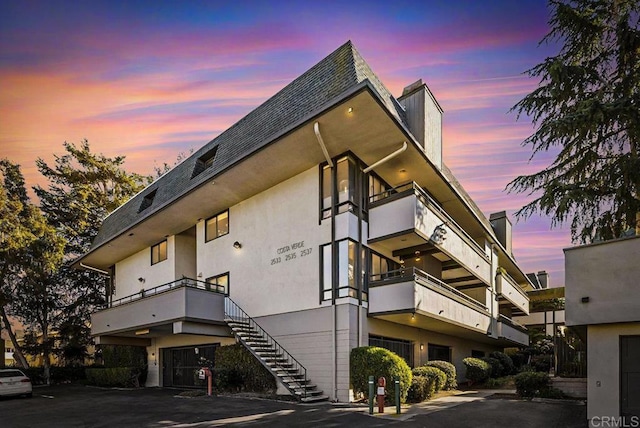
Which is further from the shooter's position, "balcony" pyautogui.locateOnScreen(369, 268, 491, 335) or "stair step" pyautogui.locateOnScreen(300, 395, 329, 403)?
"balcony" pyautogui.locateOnScreen(369, 268, 491, 335)

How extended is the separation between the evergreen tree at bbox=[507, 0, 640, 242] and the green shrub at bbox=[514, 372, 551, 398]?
4.85m

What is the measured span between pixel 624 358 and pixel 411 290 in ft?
23.9

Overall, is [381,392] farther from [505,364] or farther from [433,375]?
[505,364]

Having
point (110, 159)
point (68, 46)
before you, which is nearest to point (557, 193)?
point (68, 46)

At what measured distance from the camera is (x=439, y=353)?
79.2 ft

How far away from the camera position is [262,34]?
539 inches

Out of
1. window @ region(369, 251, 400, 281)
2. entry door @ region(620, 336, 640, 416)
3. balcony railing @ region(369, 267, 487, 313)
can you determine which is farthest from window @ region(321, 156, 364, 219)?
entry door @ region(620, 336, 640, 416)

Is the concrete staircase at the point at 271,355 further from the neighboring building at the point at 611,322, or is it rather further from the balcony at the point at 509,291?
the balcony at the point at 509,291

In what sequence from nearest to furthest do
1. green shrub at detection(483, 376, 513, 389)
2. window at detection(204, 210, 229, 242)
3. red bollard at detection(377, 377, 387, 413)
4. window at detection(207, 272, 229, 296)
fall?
red bollard at detection(377, 377, 387, 413) < window at detection(207, 272, 229, 296) < window at detection(204, 210, 229, 242) < green shrub at detection(483, 376, 513, 389)

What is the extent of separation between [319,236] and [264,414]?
21.7 feet

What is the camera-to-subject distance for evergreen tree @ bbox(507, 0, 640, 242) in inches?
587

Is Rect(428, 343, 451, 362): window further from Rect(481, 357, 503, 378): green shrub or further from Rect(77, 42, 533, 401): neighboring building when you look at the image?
Rect(481, 357, 503, 378): green shrub

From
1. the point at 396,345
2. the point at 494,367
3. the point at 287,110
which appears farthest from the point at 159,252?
the point at 494,367

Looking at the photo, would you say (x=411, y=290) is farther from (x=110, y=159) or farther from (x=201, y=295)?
(x=110, y=159)
